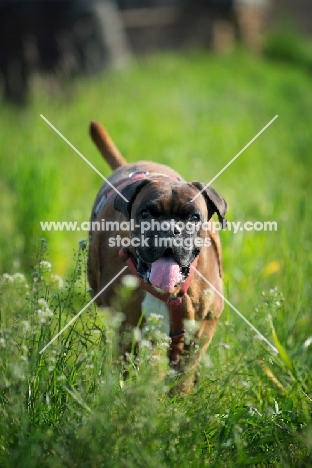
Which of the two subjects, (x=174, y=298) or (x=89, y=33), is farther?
(x=89, y=33)

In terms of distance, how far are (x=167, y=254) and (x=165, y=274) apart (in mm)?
106

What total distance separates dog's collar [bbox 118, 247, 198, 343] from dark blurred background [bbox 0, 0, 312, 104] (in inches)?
252

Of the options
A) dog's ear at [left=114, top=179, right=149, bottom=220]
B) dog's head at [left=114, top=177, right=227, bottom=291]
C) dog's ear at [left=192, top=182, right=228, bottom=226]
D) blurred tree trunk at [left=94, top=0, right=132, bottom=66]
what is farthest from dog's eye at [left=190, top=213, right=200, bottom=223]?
blurred tree trunk at [left=94, top=0, right=132, bottom=66]

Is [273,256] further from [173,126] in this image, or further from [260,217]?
[173,126]

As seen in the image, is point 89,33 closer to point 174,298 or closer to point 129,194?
point 129,194

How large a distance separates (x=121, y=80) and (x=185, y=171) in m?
4.22

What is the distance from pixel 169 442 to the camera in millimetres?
2686

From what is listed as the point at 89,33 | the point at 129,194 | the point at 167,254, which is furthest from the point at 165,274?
the point at 89,33

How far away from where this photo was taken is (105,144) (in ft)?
15.2

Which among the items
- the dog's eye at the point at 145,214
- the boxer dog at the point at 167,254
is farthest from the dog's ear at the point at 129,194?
the dog's eye at the point at 145,214

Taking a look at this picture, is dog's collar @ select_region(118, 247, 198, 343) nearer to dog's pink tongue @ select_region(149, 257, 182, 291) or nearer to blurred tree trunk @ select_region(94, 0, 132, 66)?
dog's pink tongue @ select_region(149, 257, 182, 291)

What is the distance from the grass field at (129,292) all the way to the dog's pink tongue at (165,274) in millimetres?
335

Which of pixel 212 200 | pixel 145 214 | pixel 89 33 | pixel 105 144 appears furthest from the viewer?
pixel 89 33

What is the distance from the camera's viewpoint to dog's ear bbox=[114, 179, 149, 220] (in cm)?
349
